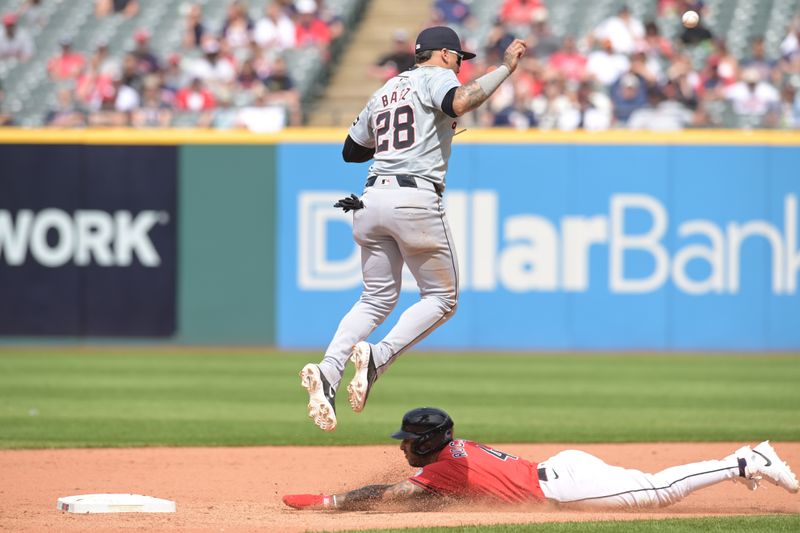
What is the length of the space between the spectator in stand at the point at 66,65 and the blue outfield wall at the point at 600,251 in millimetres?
4800

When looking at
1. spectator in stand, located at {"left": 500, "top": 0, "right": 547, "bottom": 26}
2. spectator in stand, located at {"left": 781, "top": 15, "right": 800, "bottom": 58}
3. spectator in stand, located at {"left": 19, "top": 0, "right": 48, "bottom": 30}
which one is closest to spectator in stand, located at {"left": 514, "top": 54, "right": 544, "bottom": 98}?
spectator in stand, located at {"left": 500, "top": 0, "right": 547, "bottom": 26}

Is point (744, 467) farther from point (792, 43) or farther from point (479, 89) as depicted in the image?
point (792, 43)

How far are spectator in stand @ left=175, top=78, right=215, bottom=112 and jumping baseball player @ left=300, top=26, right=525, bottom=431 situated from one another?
10.2m

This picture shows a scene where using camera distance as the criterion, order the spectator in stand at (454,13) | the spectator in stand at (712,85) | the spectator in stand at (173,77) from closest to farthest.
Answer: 1. the spectator in stand at (712,85)
2. the spectator in stand at (173,77)
3. the spectator in stand at (454,13)

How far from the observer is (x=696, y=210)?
15305 millimetres

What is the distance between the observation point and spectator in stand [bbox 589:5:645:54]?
54.7 feet

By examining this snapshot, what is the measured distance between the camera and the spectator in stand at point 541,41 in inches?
659

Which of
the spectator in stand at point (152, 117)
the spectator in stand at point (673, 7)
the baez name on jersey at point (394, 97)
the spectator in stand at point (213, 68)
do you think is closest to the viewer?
the baez name on jersey at point (394, 97)

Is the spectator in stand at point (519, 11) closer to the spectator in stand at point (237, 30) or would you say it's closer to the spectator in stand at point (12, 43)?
the spectator in stand at point (237, 30)

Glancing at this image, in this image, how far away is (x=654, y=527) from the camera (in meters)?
5.64

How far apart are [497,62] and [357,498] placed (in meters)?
10.3

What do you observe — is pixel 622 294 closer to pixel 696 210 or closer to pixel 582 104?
pixel 696 210

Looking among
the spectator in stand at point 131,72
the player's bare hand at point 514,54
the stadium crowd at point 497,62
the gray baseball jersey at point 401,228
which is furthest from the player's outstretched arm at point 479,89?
the spectator in stand at point 131,72

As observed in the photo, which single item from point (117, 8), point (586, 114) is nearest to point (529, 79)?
point (586, 114)
